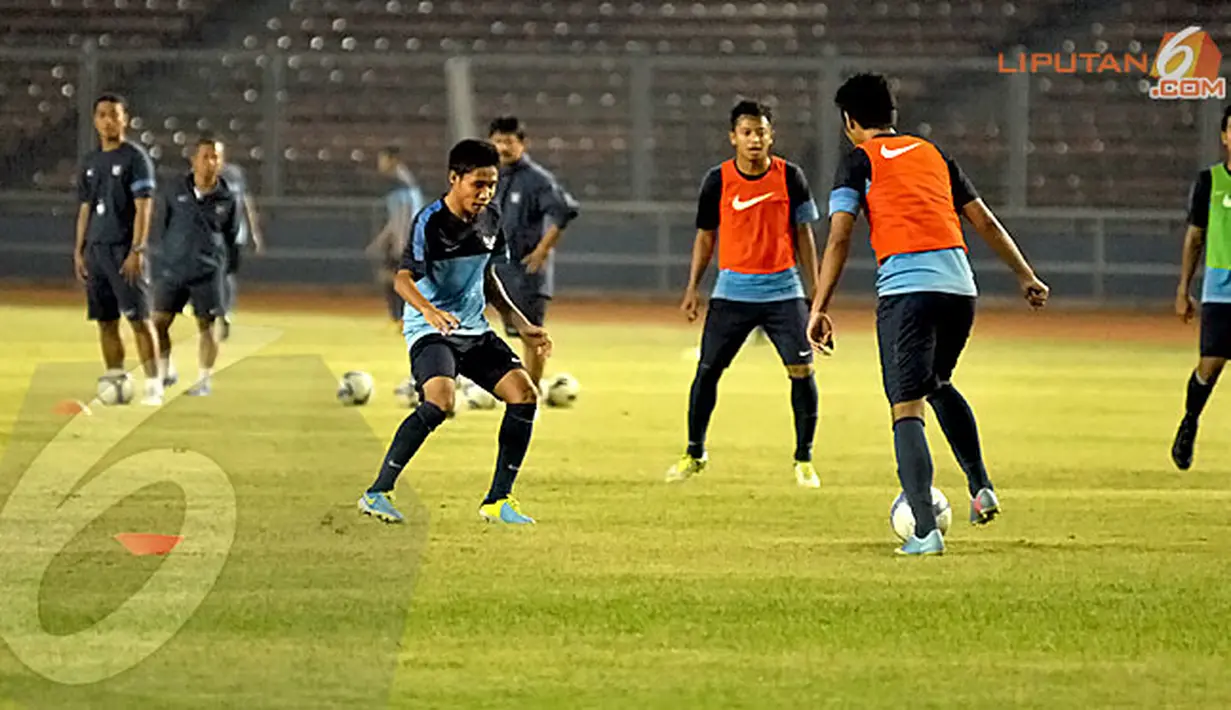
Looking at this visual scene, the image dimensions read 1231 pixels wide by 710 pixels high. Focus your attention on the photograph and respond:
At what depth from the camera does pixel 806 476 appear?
484 inches

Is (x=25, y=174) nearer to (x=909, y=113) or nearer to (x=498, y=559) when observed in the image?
(x=909, y=113)

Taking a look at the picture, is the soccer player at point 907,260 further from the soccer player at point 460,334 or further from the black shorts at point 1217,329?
the black shorts at point 1217,329

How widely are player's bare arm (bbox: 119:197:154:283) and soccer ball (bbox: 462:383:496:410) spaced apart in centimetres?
258

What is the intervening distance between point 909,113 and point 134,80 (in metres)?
11.9

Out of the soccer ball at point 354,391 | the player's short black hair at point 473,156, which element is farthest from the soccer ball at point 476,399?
the player's short black hair at point 473,156

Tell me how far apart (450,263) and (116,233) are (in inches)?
252

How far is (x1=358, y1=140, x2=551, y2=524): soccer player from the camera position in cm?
1023

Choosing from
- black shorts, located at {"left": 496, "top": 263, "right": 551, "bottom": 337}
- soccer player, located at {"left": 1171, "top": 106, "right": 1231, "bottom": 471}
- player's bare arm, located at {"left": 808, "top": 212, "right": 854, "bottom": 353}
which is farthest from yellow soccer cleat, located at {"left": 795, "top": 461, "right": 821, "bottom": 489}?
black shorts, located at {"left": 496, "top": 263, "right": 551, "bottom": 337}

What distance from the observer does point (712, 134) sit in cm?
3288

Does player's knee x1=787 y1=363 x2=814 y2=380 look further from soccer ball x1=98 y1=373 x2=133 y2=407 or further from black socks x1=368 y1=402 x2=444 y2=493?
soccer ball x1=98 y1=373 x2=133 y2=407

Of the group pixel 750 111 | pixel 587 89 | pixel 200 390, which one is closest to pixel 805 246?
pixel 750 111

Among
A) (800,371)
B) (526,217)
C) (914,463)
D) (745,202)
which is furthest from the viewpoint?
(526,217)

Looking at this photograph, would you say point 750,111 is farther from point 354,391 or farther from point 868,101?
point 354,391

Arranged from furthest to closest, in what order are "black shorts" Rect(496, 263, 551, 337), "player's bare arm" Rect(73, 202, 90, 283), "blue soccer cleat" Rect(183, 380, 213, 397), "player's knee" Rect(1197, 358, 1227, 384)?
"blue soccer cleat" Rect(183, 380, 213, 397)
"player's bare arm" Rect(73, 202, 90, 283)
"black shorts" Rect(496, 263, 551, 337)
"player's knee" Rect(1197, 358, 1227, 384)
